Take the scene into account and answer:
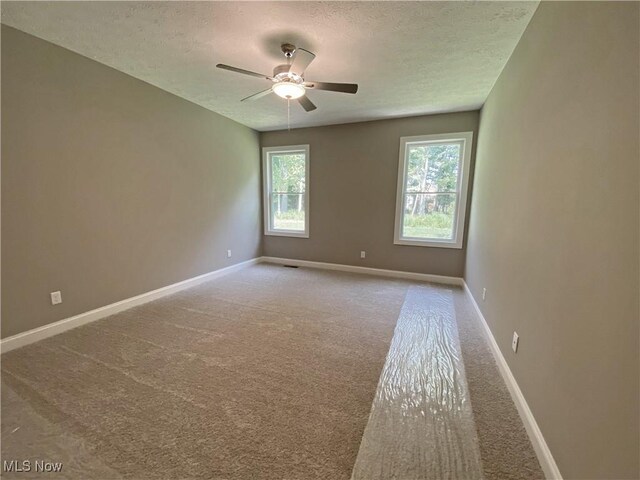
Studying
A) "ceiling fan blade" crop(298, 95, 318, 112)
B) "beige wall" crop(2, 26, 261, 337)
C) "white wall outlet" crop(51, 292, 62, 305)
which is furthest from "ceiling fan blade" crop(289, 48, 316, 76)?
"white wall outlet" crop(51, 292, 62, 305)

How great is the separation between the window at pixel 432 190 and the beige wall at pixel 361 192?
12cm

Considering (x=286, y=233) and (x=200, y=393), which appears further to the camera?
(x=286, y=233)

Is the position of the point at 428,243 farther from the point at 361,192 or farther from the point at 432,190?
the point at 361,192

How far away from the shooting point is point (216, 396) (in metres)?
1.71

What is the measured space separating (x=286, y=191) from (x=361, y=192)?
1525mm

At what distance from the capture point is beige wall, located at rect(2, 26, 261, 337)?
7.09 ft

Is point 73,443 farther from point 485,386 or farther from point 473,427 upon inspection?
point 485,386

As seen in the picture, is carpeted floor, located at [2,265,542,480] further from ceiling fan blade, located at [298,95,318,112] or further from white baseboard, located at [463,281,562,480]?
ceiling fan blade, located at [298,95,318,112]

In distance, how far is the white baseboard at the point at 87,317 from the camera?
7.25 ft

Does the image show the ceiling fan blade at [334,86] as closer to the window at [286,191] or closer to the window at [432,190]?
the window at [432,190]

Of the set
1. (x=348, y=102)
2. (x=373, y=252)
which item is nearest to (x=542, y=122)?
(x=348, y=102)

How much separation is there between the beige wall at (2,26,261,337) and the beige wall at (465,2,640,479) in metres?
3.71

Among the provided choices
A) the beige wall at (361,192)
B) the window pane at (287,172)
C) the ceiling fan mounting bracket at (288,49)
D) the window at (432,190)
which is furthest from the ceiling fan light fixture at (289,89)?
the window pane at (287,172)
